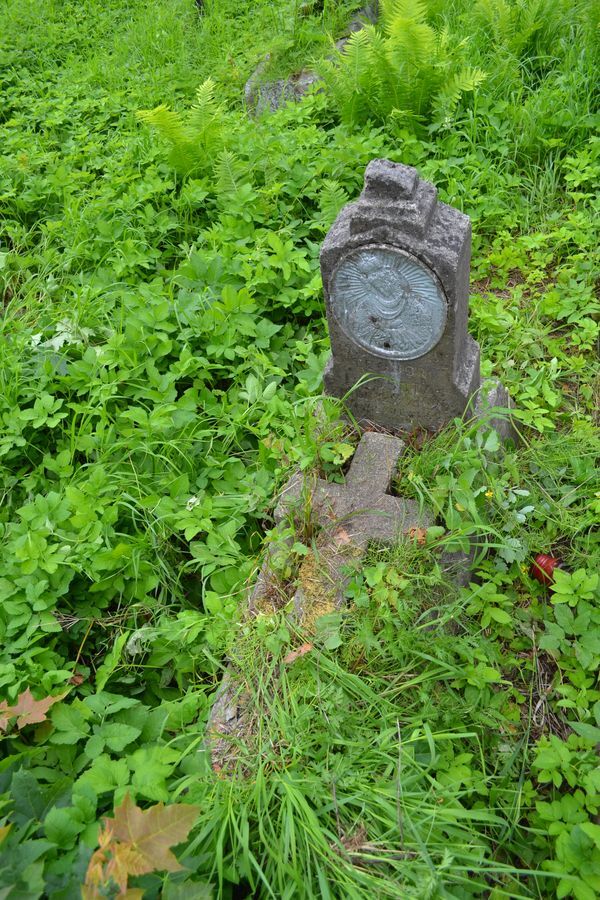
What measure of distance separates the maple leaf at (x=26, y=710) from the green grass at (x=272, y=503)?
0.34 ft

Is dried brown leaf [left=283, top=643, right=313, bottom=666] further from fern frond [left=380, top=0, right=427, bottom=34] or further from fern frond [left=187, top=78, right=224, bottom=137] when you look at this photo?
fern frond [left=380, top=0, right=427, bottom=34]

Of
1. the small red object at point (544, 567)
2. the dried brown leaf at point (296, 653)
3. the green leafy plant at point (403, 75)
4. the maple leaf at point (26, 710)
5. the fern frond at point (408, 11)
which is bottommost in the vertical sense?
the small red object at point (544, 567)

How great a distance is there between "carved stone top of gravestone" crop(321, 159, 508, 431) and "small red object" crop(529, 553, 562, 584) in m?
0.64

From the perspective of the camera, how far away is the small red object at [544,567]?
8.70 feet

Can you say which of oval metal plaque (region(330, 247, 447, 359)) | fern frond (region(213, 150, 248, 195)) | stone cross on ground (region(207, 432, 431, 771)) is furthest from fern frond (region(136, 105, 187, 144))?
stone cross on ground (region(207, 432, 431, 771))

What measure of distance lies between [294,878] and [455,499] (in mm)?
1317

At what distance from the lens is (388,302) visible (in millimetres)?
2572

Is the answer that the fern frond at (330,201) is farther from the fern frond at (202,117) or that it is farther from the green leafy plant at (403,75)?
the fern frond at (202,117)

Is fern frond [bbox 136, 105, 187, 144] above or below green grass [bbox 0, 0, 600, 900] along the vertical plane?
above

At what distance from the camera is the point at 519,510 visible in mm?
2740

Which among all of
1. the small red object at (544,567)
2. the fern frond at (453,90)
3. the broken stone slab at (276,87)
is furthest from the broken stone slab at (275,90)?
the small red object at (544,567)

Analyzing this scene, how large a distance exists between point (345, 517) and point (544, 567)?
761 mm

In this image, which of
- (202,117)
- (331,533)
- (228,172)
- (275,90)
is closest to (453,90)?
(228,172)

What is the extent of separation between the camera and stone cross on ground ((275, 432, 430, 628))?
253 cm
